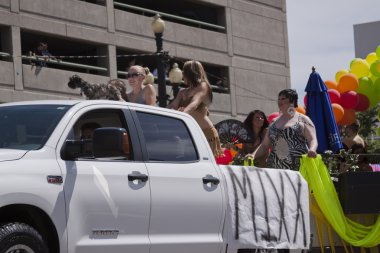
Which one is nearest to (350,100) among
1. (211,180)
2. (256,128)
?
(256,128)

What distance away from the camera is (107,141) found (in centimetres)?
645

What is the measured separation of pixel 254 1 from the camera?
48.6m

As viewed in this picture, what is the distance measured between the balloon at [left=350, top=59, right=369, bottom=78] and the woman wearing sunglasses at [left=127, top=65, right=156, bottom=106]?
1293 centimetres

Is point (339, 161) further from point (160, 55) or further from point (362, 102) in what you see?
point (160, 55)

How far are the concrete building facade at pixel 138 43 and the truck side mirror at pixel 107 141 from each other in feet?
87.8

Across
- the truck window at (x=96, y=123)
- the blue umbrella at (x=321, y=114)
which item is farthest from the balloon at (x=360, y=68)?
the truck window at (x=96, y=123)

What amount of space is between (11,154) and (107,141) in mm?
696

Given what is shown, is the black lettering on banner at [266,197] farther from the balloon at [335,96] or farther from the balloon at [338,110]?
the balloon at [335,96]

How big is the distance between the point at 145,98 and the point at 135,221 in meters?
3.04

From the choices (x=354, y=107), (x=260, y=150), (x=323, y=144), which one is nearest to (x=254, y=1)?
(x=354, y=107)

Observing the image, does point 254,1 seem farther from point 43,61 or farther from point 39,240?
point 39,240

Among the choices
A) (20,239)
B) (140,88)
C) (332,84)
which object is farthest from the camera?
(332,84)

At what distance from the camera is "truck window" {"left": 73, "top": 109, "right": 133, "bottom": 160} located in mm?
6866

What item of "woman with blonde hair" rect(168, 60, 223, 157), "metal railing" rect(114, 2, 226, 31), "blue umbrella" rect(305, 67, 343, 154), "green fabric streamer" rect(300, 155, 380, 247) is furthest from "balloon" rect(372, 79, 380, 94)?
"metal railing" rect(114, 2, 226, 31)
